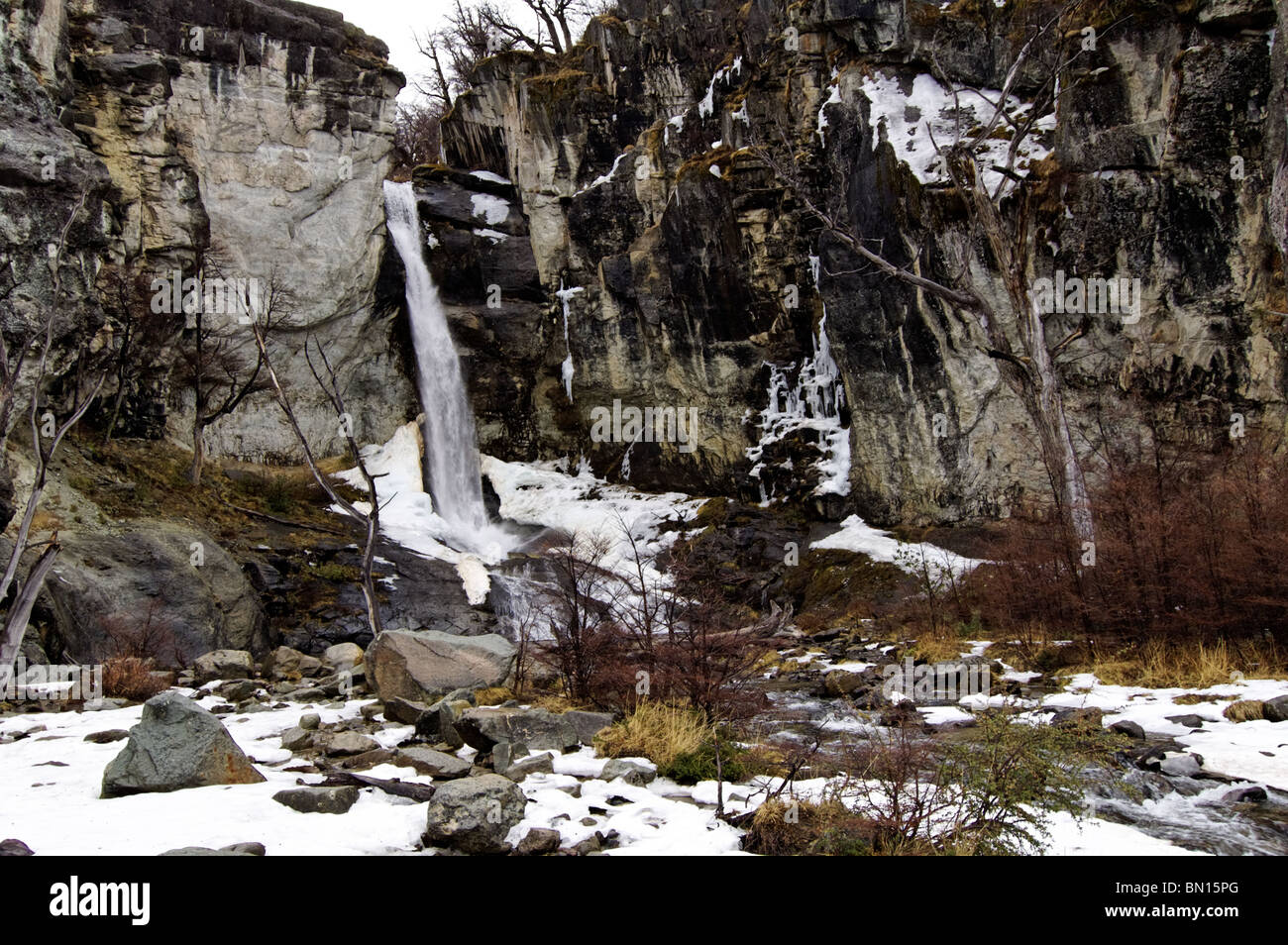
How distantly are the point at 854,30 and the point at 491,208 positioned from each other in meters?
13.2

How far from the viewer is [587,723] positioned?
8.20 metres

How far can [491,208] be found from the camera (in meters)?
31.1

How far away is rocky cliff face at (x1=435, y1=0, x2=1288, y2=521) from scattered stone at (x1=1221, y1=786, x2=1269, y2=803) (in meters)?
7.19

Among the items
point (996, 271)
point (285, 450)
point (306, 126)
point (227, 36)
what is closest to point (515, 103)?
point (306, 126)

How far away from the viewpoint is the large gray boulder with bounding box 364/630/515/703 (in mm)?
10273

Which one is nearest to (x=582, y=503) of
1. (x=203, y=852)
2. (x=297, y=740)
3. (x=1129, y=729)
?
(x=297, y=740)

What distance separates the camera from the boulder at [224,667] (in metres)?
12.3

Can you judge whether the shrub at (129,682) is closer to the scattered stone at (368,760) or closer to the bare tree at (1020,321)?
the scattered stone at (368,760)

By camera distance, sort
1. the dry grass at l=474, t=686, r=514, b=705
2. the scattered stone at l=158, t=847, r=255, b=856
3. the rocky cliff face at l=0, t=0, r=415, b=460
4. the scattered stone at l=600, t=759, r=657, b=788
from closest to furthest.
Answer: the scattered stone at l=158, t=847, r=255, b=856 → the scattered stone at l=600, t=759, r=657, b=788 → the dry grass at l=474, t=686, r=514, b=705 → the rocky cliff face at l=0, t=0, r=415, b=460

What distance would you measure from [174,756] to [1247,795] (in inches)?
292

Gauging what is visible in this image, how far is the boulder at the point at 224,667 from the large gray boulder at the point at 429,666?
2723mm

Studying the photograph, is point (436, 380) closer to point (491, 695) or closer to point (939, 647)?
point (939, 647)

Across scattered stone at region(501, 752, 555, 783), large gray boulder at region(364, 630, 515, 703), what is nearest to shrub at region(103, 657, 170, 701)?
large gray boulder at region(364, 630, 515, 703)

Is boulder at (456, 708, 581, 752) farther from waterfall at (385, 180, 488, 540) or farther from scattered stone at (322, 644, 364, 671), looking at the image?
waterfall at (385, 180, 488, 540)
